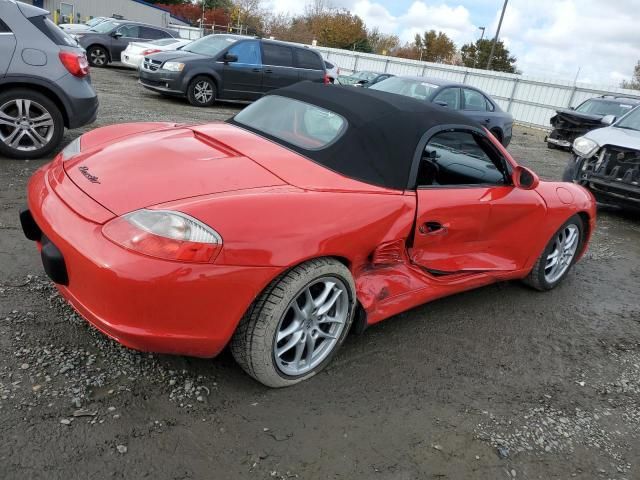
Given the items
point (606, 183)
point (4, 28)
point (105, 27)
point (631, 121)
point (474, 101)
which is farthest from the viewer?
point (105, 27)

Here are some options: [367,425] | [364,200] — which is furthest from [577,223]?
[367,425]

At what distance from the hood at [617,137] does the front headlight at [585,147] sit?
0.20ft

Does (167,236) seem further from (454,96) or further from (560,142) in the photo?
(560,142)

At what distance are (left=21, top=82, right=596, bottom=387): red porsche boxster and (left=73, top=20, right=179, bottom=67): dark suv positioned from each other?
49.4 feet

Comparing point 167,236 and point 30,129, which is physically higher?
point 167,236

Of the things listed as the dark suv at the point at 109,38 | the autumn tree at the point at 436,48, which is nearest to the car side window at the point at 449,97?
the dark suv at the point at 109,38

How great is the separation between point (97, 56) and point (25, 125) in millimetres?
12603

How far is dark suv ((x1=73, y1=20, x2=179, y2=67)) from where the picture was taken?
52.8ft

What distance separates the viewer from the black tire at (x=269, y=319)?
2262 mm

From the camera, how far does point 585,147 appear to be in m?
6.84

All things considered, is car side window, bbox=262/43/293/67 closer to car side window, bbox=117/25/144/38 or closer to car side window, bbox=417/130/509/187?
car side window, bbox=117/25/144/38

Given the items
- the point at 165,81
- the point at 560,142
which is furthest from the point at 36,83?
the point at 560,142

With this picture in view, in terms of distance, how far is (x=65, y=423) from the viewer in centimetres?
212

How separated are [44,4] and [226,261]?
39268mm
